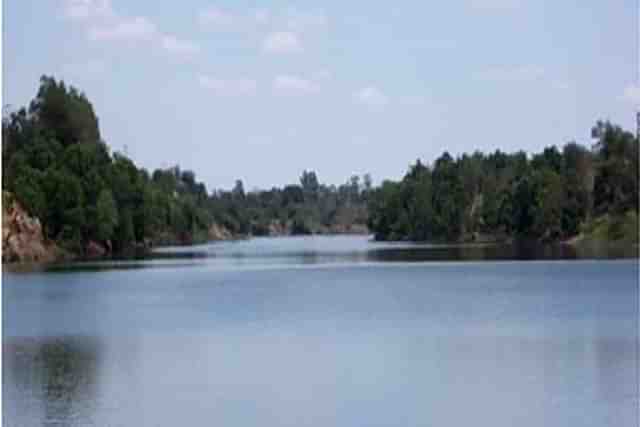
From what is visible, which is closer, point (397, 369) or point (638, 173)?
point (397, 369)

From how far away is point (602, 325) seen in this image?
4203cm

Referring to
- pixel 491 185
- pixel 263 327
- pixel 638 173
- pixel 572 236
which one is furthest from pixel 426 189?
pixel 263 327

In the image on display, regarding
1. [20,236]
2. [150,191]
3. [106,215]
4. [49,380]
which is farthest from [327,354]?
[150,191]

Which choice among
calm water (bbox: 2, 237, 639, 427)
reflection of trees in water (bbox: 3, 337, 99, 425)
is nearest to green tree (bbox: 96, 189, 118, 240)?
calm water (bbox: 2, 237, 639, 427)

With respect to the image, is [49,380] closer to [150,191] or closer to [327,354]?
[327,354]

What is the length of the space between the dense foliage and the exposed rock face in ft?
192

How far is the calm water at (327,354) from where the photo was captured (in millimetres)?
26141

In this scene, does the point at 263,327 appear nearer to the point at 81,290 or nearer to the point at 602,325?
the point at 602,325

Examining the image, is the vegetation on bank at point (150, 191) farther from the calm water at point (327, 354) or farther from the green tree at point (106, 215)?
the calm water at point (327, 354)

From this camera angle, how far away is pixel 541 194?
6038 inches

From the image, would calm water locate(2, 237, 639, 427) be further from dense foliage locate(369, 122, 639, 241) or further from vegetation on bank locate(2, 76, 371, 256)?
dense foliage locate(369, 122, 639, 241)

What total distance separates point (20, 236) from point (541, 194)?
223 feet

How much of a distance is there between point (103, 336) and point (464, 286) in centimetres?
2683

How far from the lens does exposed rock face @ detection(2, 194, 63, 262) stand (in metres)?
107
